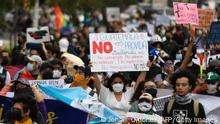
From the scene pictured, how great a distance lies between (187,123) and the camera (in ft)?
30.4

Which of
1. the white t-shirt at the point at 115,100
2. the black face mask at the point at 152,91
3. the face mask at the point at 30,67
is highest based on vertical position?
the face mask at the point at 30,67

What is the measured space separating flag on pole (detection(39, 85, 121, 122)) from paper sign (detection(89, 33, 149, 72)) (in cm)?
146

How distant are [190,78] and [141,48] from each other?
13.7 ft

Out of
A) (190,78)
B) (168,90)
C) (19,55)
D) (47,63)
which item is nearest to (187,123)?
(190,78)

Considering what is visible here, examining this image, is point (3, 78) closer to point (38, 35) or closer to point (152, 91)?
point (152, 91)

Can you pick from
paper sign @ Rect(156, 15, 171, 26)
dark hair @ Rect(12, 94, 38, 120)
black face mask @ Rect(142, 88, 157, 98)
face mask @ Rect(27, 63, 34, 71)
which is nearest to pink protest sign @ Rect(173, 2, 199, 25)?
face mask @ Rect(27, 63, 34, 71)

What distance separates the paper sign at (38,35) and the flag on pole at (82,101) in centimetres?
853

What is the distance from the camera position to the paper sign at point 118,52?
13289 millimetres

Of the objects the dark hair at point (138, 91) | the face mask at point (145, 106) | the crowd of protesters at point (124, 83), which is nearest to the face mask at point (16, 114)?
the crowd of protesters at point (124, 83)

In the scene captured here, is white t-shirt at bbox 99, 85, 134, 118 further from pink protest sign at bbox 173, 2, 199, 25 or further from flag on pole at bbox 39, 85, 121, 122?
pink protest sign at bbox 173, 2, 199, 25

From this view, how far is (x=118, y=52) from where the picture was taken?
1363 cm

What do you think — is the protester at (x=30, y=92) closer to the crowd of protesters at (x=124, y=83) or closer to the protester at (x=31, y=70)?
the crowd of protesters at (x=124, y=83)

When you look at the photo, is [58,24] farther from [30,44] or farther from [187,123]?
[187,123]

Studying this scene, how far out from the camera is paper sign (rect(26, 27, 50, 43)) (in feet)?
66.5
